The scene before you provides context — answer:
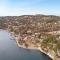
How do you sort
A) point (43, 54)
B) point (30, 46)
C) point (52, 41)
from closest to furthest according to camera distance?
point (43, 54)
point (52, 41)
point (30, 46)

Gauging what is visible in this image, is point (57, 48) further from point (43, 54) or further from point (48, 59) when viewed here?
point (43, 54)

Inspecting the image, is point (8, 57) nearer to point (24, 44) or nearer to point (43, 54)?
point (43, 54)

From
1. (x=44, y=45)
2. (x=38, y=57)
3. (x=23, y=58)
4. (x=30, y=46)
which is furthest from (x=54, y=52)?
(x=30, y=46)

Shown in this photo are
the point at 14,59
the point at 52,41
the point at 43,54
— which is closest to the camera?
the point at 14,59

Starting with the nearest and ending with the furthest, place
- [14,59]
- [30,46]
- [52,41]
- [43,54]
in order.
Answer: [14,59]
[43,54]
[52,41]
[30,46]

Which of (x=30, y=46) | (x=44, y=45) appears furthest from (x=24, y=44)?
(x=44, y=45)

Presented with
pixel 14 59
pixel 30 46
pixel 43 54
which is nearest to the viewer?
pixel 14 59

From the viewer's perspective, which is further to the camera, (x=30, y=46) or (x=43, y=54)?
(x=30, y=46)

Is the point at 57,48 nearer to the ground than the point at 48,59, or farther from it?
farther from it

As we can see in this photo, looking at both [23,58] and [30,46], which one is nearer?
[23,58]
